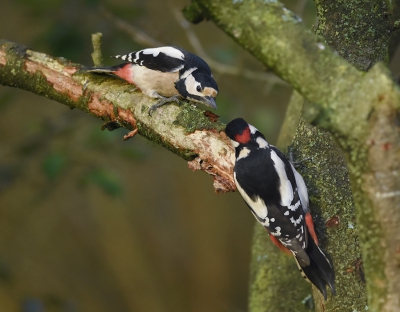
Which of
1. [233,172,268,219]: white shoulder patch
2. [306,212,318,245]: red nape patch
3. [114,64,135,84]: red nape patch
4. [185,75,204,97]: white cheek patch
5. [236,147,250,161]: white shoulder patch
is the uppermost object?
[236,147,250,161]: white shoulder patch

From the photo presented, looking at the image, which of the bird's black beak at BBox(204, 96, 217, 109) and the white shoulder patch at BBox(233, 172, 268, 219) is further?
the bird's black beak at BBox(204, 96, 217, 109)

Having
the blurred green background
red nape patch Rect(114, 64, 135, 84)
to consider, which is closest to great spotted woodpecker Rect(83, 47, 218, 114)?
red nape patch Rect(114, 64, 135, 84)

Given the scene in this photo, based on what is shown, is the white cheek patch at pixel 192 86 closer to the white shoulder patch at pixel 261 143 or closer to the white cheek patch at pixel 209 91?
the white cheek patch at pixel 209 91

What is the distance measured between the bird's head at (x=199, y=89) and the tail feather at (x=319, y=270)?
87 cm

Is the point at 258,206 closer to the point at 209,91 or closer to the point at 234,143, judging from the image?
the point at 234,143

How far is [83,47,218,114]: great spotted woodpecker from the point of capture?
2.56m

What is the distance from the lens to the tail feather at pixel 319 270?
1856 millimetres

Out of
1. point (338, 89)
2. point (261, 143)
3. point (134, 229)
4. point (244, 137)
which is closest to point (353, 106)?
point (338, 89)

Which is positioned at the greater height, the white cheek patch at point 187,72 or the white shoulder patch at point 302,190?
the white shoulder patch at point 302,190

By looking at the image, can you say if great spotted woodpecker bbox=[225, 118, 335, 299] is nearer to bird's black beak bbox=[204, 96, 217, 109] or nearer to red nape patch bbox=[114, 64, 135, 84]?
bird's black beak bbox=[204, 96, 217, 109]

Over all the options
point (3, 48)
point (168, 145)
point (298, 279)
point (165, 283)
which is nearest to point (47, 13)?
point (3, 48)

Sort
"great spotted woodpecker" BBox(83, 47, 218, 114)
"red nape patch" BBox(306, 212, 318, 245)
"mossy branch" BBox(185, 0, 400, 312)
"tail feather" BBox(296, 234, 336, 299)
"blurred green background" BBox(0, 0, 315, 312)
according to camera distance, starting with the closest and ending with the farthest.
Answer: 1. "mossy branch" BBox(185, 0, 400, 312)
2. "tail feather" BBox(296, 234, 336, 299)
3. "red nape patch" BBox(306, 212, 318, 245)
4. "great spotted woodpecker" BBox(83, 47, 218, 114)
5. "blurred green background" BBox(0, 0, 315, 312)

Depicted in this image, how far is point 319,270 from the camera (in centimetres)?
188

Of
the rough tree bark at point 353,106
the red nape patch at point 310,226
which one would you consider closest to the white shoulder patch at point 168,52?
the red nape patch at point 310,226
